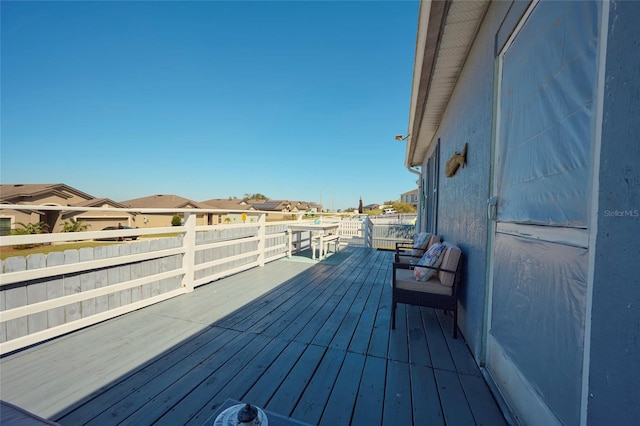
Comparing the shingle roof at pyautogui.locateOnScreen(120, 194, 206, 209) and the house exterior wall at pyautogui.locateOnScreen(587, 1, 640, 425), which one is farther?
the shingle roof at pyautogui.locateOnScreen(120, 194, 206, 209)

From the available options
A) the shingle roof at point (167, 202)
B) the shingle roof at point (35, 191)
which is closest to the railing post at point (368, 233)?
the shingle roof at point (35, 191)

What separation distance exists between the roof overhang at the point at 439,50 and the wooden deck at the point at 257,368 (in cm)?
273

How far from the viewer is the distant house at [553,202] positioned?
0.76 metres

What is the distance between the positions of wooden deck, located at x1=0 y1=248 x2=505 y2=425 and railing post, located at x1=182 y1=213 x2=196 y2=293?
0.51 metres

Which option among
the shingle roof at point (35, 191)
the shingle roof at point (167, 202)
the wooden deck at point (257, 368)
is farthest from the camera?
the shingle roof at point (167, 202)

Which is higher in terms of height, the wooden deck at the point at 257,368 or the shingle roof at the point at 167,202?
the shingle roof at the point at 167,202

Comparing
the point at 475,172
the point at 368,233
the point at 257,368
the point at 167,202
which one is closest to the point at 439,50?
the point at 475,172

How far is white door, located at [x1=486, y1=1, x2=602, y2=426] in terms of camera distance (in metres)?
0.96

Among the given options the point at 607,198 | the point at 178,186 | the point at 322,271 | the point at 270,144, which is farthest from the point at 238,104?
the point at 178,186

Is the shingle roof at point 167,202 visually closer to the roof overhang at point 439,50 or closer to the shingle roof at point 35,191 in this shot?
the shingle roof at point 35,191

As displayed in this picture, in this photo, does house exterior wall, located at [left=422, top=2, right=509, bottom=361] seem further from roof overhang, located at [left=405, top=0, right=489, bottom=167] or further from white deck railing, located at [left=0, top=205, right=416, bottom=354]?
white deck railing, located at [left=0, top=205, right=416, bottom=354]

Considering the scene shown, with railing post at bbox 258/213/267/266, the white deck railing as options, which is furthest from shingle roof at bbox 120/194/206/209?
the white deck railing

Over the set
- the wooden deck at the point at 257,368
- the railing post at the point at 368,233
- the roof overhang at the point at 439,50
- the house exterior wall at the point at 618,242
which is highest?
the roof overhang at the point at 439,50

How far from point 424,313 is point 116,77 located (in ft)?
33.7
